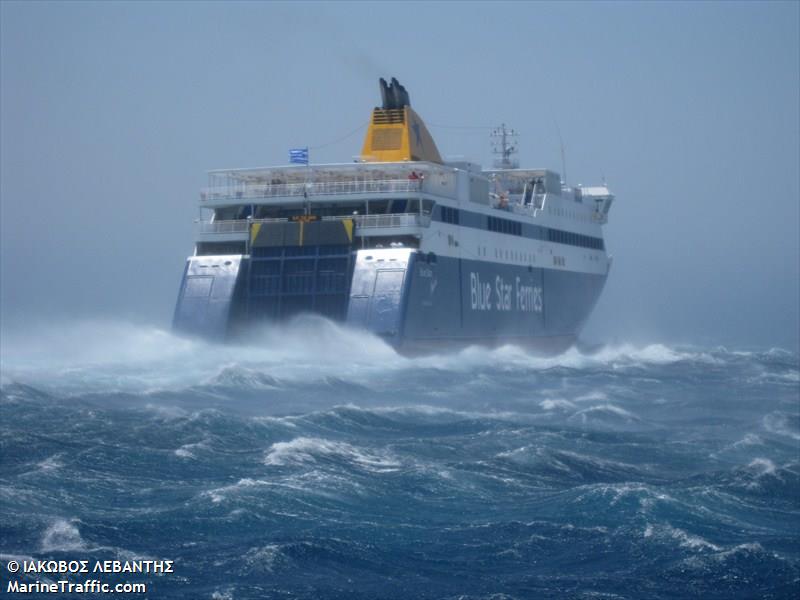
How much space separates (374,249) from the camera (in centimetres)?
3753

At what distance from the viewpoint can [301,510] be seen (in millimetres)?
15766

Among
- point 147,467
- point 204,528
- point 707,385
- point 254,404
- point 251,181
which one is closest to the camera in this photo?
point 204,528

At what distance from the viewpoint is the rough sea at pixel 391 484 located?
13211 millimetres

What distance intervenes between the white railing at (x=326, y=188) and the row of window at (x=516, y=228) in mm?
1675

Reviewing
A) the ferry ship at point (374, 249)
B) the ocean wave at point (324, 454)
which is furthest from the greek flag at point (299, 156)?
the ocean wave at point (324, 454)

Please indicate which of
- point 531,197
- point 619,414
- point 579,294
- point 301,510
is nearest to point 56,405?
point 301,510

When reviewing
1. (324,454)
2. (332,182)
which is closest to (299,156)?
(332,182)

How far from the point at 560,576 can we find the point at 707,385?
76.5 feet

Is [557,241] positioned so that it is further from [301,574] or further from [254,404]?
[301,574]

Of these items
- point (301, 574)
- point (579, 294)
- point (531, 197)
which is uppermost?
point (531, 197)

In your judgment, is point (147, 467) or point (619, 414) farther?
point (619, 414)

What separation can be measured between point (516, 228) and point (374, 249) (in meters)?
9.86

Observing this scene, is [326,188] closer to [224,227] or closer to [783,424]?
[224,227]

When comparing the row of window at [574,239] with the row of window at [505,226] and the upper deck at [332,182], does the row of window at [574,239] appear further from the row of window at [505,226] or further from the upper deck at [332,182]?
the upper deck at [332,182]
